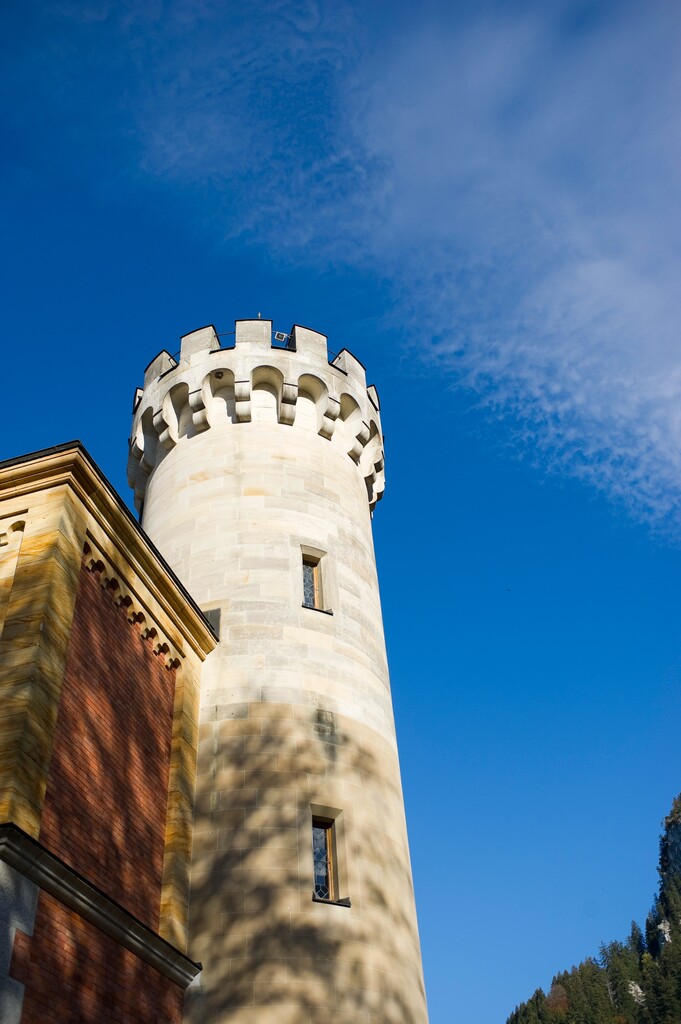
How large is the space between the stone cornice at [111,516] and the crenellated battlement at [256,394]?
5.57m

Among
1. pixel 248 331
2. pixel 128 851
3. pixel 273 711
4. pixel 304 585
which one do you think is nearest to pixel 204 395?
pixel 248 331

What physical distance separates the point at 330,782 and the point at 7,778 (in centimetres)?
599

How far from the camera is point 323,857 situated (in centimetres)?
1409

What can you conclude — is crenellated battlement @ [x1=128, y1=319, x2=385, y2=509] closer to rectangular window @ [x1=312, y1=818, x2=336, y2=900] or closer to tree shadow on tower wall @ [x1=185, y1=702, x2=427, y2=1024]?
tree shadow on tower wall @ [x1=185, y1=702, x2=427, y2=1024]

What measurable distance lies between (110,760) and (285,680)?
3911 mm

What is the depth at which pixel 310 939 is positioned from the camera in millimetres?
12789

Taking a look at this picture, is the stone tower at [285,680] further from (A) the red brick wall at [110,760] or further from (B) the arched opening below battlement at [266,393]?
(A) the red brick wall at [110,760]

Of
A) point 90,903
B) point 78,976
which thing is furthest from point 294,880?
point 78,976

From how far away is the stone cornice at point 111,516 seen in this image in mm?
12727

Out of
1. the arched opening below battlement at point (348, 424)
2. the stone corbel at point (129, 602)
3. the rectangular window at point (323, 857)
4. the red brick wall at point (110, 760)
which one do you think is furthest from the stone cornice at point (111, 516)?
the arched opening below battlement at point (348, 424)

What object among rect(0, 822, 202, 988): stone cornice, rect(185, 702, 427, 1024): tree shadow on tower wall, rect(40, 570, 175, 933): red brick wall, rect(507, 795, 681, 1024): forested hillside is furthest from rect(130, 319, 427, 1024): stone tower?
rect(507, 795, 681, 1024): forested hillside

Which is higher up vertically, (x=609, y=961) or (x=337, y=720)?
(x=609, y=961)

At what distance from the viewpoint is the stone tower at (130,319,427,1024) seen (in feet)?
42.0

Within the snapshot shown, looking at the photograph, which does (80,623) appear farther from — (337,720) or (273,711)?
(337,720)
